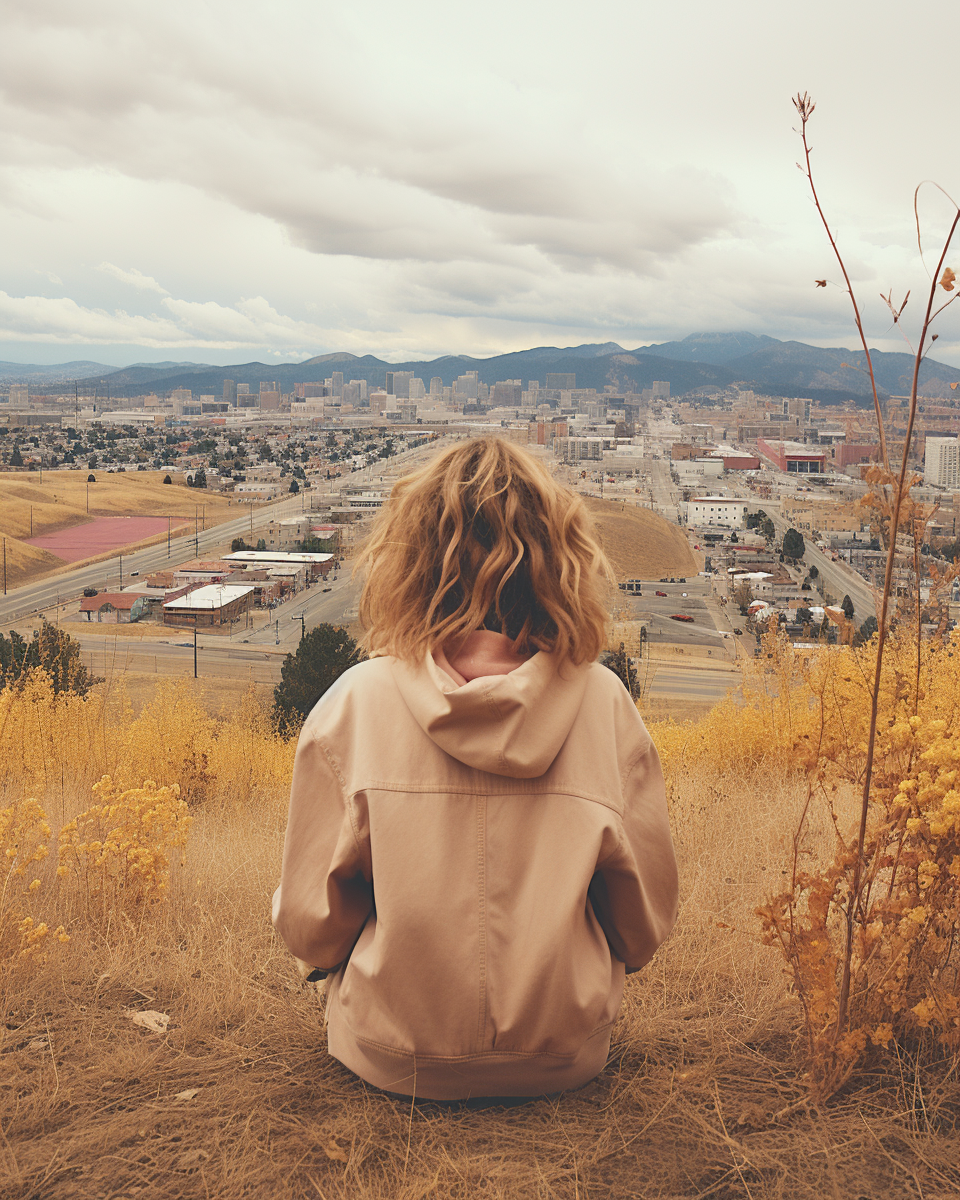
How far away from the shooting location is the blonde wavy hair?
1.12 metres

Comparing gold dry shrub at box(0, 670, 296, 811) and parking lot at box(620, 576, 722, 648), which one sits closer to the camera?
gold dry shrub at box(0, 670, 296, 811)

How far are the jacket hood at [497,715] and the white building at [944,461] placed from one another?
145 feet

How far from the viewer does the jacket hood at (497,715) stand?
1027 millimetres

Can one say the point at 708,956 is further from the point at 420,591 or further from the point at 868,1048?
the point at 420,591

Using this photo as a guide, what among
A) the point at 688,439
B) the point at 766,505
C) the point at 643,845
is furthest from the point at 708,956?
the point at 688,439

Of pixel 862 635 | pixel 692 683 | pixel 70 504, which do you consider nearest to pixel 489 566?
pixel 862 635

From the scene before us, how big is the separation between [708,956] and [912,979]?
49 cm

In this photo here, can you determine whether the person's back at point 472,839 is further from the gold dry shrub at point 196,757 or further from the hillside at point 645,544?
the hillside at point 645,544

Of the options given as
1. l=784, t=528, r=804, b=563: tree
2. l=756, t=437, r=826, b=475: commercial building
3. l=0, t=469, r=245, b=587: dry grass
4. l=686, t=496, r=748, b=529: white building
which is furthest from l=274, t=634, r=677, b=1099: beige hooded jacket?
l=756, t=437, r=826, b=475: commercial building

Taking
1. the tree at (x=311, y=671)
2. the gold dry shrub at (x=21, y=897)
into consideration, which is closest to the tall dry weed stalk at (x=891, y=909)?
the gold dry shrub at (x=21, y=897)

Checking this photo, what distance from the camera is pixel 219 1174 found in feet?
3.81

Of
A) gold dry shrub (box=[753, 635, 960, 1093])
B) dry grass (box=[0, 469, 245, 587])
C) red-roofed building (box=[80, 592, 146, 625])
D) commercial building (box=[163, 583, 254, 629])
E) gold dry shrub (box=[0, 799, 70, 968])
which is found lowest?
red-roofed building (box=[80, 592, 146, 625])

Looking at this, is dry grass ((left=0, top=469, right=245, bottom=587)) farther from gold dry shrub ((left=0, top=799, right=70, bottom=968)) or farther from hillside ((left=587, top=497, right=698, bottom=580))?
gold dry shrub ((left=0, top=799, right=70, bottom=968))

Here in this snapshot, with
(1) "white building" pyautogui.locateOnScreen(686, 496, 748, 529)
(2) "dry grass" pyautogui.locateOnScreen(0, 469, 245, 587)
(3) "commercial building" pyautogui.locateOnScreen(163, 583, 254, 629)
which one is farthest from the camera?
(1) "white building" pyautogui.locateOnScreen(686, 496, 748, 529)
